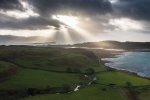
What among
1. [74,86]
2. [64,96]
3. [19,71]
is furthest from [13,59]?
[64,96]

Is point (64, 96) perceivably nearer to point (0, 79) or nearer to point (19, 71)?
point (0, 79)

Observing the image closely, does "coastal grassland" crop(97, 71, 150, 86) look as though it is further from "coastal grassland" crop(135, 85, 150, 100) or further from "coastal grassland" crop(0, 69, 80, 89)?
"coastal grassland" crop(0, 69, 80, 89)

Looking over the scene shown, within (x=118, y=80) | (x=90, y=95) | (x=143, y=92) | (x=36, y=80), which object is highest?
(x=36, y=80)

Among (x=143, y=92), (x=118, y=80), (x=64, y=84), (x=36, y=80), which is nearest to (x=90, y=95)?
(x=64, y=84)

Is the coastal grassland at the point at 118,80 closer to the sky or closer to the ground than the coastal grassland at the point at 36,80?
closer to the ground

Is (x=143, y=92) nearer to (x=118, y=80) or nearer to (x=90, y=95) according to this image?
(x=90, y=95)

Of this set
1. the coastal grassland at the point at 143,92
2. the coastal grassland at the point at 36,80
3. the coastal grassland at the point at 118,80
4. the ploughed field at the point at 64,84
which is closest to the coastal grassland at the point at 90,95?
the ploughed field at the point at 64,84

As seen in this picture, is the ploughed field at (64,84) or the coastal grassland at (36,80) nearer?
the ploughed field at (64,84)

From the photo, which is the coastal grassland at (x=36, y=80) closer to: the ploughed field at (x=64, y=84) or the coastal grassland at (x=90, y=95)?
the ploughed field at (x=64, y=84)

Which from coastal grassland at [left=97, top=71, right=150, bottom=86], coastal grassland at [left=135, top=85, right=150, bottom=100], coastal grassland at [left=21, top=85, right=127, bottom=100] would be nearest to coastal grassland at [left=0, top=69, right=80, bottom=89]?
coastal grassland at [left=97, top=71, right=150, bottom=86]
